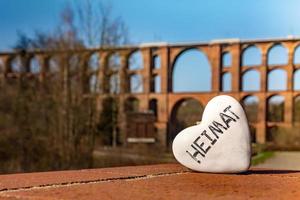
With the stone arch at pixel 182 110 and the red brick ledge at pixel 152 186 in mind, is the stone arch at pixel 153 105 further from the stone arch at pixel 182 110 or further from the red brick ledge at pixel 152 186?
the red brick ledge at pixel 152 186

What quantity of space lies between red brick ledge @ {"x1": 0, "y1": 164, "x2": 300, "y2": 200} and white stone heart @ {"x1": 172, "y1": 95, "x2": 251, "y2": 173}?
7cm

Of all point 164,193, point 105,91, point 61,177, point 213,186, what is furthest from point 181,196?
point 105,91

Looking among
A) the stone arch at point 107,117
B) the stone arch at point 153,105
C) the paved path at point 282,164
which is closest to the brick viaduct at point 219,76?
the stone arch at point 153,105

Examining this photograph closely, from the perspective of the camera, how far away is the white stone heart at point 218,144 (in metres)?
2.50

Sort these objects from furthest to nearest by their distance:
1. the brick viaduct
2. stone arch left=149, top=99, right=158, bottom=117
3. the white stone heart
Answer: stone arch left=149, top=99, right=158, bottom=117
the brick viaduct
the white stone heart

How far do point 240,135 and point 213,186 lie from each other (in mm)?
618

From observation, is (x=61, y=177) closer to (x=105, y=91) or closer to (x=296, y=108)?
(x=105, y=91)

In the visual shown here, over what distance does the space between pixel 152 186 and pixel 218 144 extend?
0.67 m

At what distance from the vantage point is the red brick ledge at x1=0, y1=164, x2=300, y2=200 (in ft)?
5.56

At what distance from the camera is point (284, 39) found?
34.4 meters

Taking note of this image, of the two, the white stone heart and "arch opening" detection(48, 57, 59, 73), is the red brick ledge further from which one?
"arch opening" detection(48, 57, 59, 73)

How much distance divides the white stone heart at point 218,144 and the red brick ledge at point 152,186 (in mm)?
71

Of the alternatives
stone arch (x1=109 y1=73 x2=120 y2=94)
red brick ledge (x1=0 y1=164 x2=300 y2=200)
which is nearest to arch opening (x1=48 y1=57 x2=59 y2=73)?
stone arch (x1=109 y1=73 x2=120 y2=94)

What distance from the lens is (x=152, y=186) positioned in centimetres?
193
